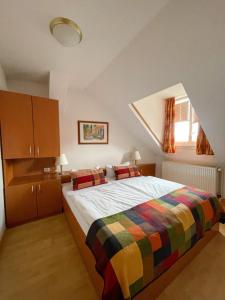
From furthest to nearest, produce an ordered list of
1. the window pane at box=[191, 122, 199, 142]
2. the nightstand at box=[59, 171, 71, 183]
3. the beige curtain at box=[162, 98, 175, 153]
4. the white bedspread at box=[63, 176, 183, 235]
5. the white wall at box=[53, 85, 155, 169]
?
the beige curtain at box=[162, 98, 175, 153]
the window pane at box=[191, 122, 199, 142]
the white wall at box=[53, 85, 155, 169]
the nightstand at box=[59, 171, 71, 183]
the white bedspread at box=[63, 176, 183, 235]

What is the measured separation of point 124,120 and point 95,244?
291 cm

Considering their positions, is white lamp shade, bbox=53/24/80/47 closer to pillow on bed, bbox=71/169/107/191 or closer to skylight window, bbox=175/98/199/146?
pillow on bed, bbox=71/169/107/191

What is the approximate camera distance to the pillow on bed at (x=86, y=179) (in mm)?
2383

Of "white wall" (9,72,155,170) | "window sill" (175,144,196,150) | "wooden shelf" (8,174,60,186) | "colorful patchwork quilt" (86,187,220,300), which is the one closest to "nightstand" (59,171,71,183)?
"wooden shelf" (8,174,60,186)

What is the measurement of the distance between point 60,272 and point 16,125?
81.9 inches

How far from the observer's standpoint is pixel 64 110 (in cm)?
292

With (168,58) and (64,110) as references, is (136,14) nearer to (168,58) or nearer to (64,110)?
(168,58)

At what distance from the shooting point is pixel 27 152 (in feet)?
7.55

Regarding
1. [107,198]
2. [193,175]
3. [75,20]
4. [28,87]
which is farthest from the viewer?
[193,175]

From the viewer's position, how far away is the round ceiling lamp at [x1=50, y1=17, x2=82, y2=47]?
4.41 ft

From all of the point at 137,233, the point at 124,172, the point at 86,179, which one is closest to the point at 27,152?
the point at 86,179

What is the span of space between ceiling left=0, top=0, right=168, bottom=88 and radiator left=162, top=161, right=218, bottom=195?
2.79m

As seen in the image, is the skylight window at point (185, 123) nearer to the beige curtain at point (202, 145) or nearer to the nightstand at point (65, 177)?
the beige curtain at point (202, 145)

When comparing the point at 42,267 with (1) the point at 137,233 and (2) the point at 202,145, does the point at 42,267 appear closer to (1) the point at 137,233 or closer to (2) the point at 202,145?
(1) the point at 137,233
